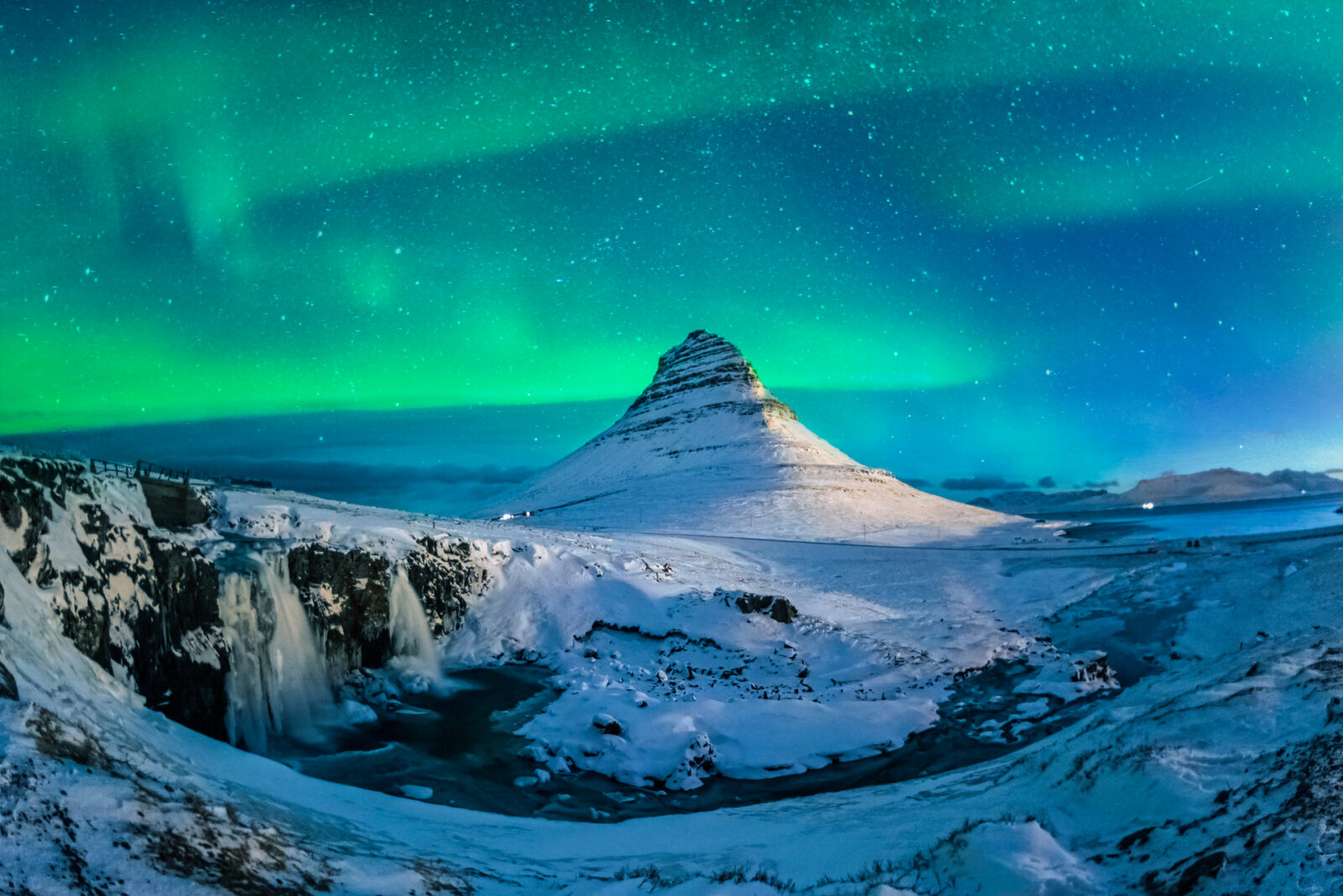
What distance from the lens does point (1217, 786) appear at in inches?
273

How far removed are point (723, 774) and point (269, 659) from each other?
10.1 m

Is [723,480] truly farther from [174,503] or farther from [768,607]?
[174,503]

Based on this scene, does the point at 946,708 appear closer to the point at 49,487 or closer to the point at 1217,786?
the point at 1217,786

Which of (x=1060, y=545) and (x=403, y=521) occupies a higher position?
(x=403, y=521)

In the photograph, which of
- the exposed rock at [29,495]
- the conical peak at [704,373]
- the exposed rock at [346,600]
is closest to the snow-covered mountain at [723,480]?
the conical peak at [704,373]

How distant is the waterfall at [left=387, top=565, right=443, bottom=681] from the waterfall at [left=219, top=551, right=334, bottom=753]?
2.83m

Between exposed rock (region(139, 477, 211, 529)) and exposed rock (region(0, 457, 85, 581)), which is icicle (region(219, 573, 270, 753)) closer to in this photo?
exposed rock (region(139, 477, 211, 529))

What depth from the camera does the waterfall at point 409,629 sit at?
2000cm

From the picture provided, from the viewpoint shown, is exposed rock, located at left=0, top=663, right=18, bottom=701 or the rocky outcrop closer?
exposed rock, located at left=0, top=663, right=18, bottom=701

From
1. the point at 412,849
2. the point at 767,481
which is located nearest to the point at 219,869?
the point at 412,849

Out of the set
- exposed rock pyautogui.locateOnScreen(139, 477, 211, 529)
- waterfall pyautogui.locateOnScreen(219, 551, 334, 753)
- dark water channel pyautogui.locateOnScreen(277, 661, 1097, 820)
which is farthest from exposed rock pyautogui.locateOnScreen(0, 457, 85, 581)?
dark water channel pyautogui.locateOnScreen(277, 661, 1097, 820)

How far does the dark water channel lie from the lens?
41.8ft

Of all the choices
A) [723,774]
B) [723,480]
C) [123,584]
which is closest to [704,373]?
[723,480]

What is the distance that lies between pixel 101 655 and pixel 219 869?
719 cm
